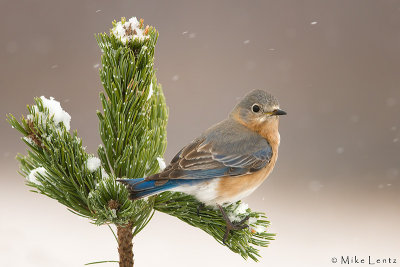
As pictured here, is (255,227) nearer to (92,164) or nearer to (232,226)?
(232,226)

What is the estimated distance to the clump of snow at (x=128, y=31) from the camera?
2.79 metres

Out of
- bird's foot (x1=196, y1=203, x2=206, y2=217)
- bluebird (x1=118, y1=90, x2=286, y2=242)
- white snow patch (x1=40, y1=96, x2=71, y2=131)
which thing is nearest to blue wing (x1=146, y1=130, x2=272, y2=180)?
bluebird (x1=118, y1=90, x2=286, y2=242)

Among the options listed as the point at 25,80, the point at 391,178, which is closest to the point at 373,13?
the point at 391,178

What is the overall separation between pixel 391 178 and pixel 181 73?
12.0ft

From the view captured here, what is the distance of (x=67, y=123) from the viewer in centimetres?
271

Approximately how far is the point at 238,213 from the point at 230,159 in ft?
1.84

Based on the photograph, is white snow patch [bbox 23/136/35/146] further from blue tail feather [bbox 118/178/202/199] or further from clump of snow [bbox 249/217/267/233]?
clump of snow [bbox 249/217/267/233]

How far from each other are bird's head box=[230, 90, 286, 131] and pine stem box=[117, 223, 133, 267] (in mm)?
1644

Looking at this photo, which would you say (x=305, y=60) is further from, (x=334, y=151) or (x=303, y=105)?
(x=334, y=151)

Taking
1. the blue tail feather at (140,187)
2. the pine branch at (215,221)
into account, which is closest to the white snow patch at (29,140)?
the blue tail feather at (140,187)

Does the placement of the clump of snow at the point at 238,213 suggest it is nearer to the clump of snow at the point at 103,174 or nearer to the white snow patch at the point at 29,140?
the clump of snow at the point at 103,174

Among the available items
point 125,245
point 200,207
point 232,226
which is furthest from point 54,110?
point 232,226

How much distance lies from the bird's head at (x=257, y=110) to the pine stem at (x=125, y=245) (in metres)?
1.64

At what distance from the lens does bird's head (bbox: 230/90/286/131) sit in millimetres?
4012
